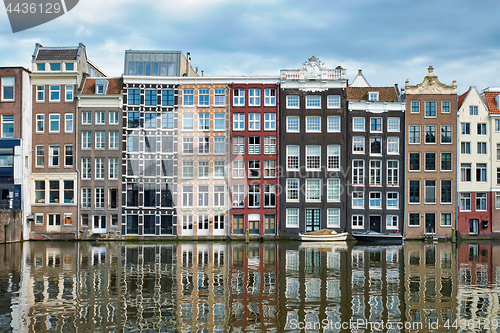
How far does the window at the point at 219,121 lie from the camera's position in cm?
5666

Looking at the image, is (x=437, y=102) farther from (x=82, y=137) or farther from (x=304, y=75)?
(x=82, y=137)

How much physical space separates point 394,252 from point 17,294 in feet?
110

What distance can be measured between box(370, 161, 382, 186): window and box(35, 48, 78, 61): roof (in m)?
41.4

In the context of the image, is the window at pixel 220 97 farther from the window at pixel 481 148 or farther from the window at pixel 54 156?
the window at pixel 481 148

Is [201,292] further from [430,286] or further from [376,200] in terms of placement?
[376,200]

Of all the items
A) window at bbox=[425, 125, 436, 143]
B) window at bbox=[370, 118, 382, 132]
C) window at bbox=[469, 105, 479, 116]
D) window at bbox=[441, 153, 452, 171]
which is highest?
window at bbox=[469, 105, 479, 116]

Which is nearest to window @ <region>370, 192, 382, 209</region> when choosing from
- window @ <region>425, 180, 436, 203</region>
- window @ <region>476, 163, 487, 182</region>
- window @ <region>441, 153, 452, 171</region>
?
window @ <region>425, 180, 436, 203</region>

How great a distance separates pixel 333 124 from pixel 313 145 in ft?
12.4

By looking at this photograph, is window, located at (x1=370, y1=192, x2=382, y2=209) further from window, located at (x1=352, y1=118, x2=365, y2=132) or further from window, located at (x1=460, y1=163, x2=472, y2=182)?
window, located at (x1=460, y1=163, x2=472, y2=182)

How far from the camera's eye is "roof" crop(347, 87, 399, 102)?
57125 mm

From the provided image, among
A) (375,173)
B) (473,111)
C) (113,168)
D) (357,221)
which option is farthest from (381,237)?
(113,168)

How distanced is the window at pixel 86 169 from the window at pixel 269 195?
22.9 m

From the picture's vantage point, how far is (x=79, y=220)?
5544 centimetres

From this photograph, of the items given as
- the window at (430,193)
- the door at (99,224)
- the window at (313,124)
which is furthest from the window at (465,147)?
the door at (99,224)
